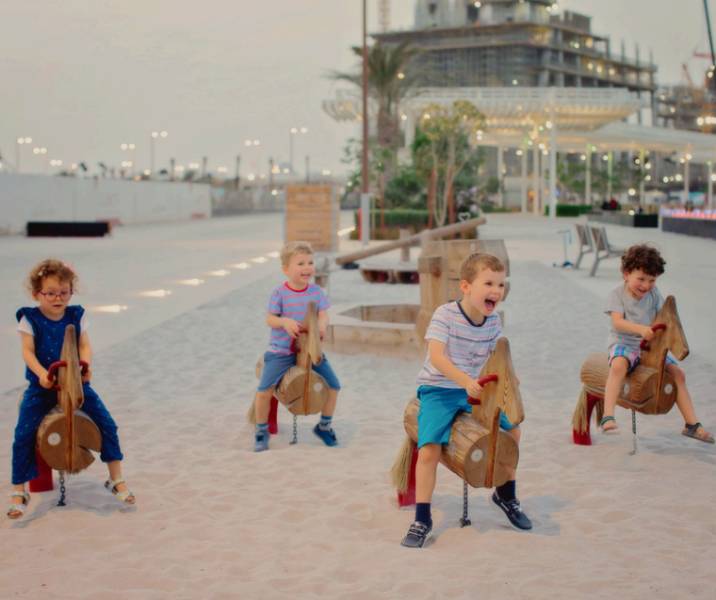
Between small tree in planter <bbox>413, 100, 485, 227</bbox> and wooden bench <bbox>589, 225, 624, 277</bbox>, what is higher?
small tree in planter <bbox>413, 100, 485, 227</bbox>

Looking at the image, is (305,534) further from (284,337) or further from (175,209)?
(175,209)

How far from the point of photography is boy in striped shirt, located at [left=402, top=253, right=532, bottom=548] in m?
4.53

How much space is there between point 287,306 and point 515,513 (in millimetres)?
2201

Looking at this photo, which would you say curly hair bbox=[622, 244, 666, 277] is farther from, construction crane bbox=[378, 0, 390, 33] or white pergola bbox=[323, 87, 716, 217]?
construction crane bbox=[378, 0, 390, 33]

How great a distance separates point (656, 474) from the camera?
580 cm

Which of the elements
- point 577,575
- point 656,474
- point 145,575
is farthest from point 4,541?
point 656,474

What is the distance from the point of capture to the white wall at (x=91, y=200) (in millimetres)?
39125

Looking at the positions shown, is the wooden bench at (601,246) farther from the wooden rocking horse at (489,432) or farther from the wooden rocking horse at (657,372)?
the wooden rocking horse at (489,432)

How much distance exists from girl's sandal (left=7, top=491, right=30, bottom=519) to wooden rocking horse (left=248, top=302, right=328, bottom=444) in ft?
5.71

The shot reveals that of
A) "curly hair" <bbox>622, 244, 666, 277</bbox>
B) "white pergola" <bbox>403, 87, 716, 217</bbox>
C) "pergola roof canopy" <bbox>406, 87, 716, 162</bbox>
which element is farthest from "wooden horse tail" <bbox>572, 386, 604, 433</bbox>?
"pergola roof canopy" <bbox>406, 87, 716, 162</bbox>

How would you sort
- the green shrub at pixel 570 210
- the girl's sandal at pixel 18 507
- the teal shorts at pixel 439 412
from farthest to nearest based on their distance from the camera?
the green shrub at pixel 570 210
the girl's sandal at pixel 18 507
the teal shorts at pixel 439 412

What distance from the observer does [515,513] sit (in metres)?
4.79

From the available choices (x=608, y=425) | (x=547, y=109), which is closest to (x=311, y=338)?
(x=608, y=425)

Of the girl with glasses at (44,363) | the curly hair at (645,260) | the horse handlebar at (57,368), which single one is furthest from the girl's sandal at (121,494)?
the curly hair at (645,260)
